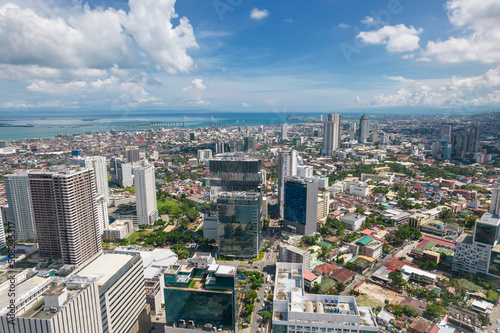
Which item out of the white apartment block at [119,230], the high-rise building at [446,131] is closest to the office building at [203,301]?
the white apartment block at [119,230]

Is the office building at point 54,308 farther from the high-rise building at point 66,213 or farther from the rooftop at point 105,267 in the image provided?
the high-rise building at point 66,213

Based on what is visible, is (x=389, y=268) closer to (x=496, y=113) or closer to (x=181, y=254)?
(x=181, y=254)

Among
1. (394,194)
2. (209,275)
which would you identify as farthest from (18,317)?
(394,194)

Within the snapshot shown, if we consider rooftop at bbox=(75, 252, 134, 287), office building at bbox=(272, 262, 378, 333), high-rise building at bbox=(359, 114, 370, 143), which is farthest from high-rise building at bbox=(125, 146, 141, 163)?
high-rise building at bbox=(359, 114, 370, 143)

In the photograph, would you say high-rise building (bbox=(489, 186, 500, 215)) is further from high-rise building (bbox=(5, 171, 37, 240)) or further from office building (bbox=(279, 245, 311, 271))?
high-rise building (bbox=(5, 171, 37, 240))

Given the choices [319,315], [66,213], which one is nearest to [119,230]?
[66,213]
